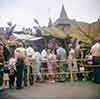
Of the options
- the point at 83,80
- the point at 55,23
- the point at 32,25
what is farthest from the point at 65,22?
the point at 83,80

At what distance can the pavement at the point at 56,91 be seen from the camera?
3.12 metres

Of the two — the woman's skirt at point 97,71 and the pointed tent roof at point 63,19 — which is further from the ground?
the pointed tent roof at point 63,19

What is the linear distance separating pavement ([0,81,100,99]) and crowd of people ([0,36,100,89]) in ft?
0.17

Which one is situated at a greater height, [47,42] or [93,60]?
[47,42]

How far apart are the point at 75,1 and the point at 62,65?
0.66 metres

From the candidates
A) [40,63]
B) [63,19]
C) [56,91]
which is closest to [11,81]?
[40,63]

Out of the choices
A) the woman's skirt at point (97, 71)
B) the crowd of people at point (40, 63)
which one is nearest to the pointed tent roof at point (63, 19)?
the crowd of people at point (40, 63)

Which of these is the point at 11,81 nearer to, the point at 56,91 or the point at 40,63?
the point at 40,63

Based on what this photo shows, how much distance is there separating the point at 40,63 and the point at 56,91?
328 millimetres

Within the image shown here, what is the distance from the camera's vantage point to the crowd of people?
3.14m

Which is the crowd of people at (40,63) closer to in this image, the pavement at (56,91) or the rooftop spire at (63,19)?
the pavement at (56,91)

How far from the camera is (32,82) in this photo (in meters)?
3.14

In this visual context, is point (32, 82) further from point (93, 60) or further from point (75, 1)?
point (75, 1)

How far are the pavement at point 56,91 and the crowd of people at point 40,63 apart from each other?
0.17 ft
